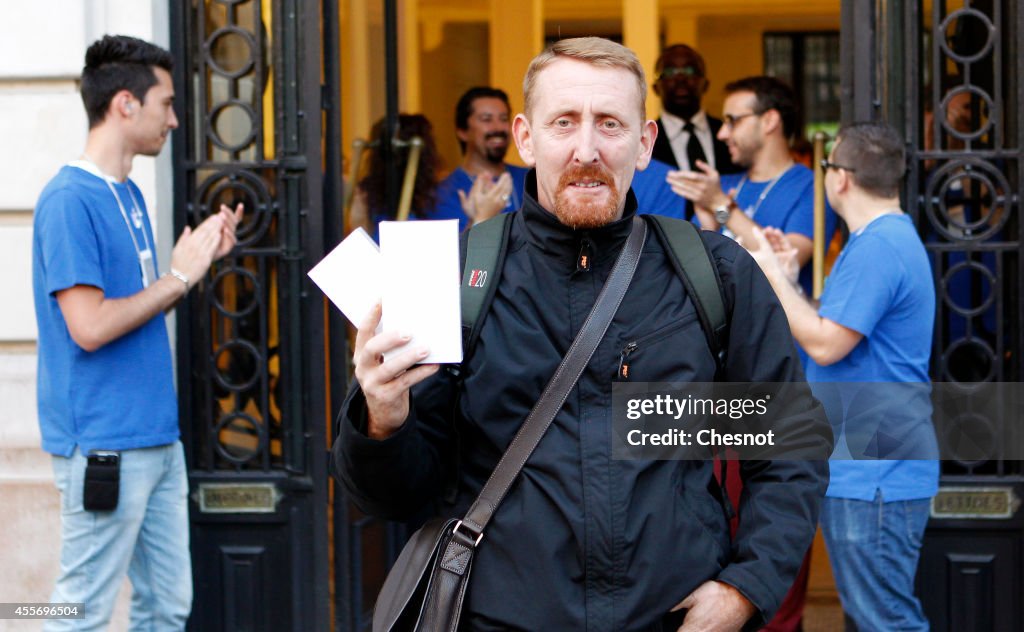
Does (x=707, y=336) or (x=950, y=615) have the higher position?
(x=707, y=336)

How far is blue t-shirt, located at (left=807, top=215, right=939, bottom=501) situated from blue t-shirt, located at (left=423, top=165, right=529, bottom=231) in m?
2.19

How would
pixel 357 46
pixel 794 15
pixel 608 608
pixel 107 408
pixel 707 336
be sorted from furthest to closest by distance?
pixel 794 15 → pixel 357 46 → pixel 107 408 → pixel 707 336 → pixel 608 608

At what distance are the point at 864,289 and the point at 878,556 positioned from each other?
2.82 feet

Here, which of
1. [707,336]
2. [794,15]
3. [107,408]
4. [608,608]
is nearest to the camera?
[608,608]

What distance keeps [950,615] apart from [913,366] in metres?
1.21

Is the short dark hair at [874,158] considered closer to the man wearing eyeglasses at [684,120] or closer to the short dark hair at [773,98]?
the short dark hair at [773,98]

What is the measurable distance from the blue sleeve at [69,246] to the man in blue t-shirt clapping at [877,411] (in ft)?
7.10

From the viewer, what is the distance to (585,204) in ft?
8.27

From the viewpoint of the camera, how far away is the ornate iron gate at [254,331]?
523cm

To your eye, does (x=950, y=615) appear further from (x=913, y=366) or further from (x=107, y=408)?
(x=107, y=408)

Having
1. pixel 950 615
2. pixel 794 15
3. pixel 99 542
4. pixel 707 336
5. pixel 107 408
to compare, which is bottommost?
pixel 950 615

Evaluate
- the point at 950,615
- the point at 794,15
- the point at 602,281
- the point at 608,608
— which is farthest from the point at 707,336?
the point at 794,15

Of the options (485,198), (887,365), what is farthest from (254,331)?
(887,365)

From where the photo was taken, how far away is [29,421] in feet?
17.3
